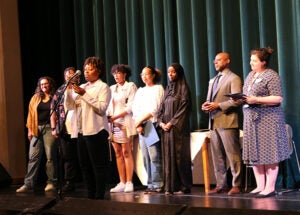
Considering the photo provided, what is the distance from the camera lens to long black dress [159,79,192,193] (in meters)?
4.93

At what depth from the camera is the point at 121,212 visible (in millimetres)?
3326

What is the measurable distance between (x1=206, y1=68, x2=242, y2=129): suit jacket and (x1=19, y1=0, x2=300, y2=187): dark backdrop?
1.94 ft

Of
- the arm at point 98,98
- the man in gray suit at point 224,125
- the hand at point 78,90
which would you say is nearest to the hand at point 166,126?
the man in gray suit at point 224,125

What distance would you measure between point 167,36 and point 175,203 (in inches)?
99.5

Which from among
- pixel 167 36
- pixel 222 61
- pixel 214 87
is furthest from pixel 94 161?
pixel 167 36

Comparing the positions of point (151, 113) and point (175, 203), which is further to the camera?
point (151, 113)

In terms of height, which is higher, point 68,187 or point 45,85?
point 45,85

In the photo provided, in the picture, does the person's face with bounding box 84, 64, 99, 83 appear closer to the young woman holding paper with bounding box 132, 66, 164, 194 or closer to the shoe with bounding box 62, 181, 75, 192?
the young woman holding paper with bounding box 132, 66, 164, 194

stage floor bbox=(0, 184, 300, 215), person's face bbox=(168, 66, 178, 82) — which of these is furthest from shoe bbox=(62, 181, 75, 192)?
person's face bbox=(168, 66, 178, 82)

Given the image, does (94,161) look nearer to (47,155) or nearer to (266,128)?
(266,128)

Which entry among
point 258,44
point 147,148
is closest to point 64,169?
point 147,148

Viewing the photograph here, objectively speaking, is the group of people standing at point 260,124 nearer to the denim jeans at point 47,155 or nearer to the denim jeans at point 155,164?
the denim jeans at point 155,164

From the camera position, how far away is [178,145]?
495 cm

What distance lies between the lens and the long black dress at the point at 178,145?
16.2 feet
